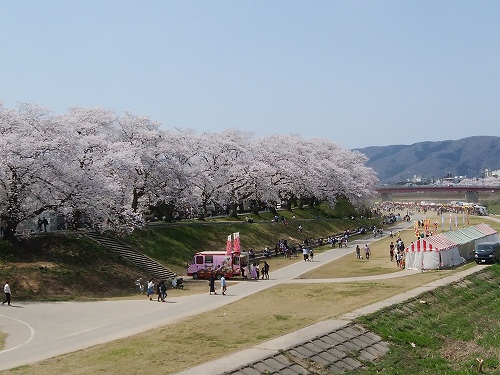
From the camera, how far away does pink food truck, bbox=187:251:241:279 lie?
1738 inches

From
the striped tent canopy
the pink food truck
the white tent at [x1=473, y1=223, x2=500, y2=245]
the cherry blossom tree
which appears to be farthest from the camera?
the striped tent canopy

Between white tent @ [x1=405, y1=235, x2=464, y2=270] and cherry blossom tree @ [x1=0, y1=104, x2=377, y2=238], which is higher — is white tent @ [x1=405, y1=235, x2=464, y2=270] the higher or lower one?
the lower one

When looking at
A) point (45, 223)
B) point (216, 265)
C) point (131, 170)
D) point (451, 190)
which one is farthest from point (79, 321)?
point (451, 190)

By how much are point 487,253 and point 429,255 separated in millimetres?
4681

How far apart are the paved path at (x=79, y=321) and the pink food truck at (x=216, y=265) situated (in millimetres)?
4977

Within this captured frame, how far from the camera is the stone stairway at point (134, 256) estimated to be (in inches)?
1753

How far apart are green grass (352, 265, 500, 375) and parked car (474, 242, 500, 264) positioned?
A: 28.6 ft

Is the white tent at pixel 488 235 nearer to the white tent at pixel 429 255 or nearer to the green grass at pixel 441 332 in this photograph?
the white tent at pixel 429 255

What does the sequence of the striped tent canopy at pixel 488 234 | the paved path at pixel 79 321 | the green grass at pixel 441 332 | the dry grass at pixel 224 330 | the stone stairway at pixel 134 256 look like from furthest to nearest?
the striped tent canopy at pixel 488 234
the stone stairway at pixel 134 256
the green grass at pixel 441 332
the paved path at pixel 79 321
the dry grass at pixel 224 330

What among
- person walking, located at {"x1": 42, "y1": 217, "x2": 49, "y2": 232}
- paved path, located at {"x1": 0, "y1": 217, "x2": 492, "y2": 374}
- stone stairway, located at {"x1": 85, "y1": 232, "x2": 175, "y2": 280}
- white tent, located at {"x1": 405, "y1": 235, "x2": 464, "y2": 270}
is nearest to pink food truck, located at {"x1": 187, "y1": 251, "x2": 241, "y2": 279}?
stone stairway, located at {"x1": 85, "y1": 232, "x2": 175, "y2": 280}

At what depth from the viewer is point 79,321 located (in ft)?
94.7

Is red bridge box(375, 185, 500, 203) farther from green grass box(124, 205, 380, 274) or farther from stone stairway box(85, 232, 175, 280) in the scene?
stone stairway box(85, 232, 175, 280)

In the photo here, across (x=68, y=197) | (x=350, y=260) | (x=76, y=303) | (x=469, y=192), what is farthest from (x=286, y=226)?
(x=469, y=192)

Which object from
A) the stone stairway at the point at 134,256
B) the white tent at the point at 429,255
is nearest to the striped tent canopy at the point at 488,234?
the white tent at the point at 429,255
